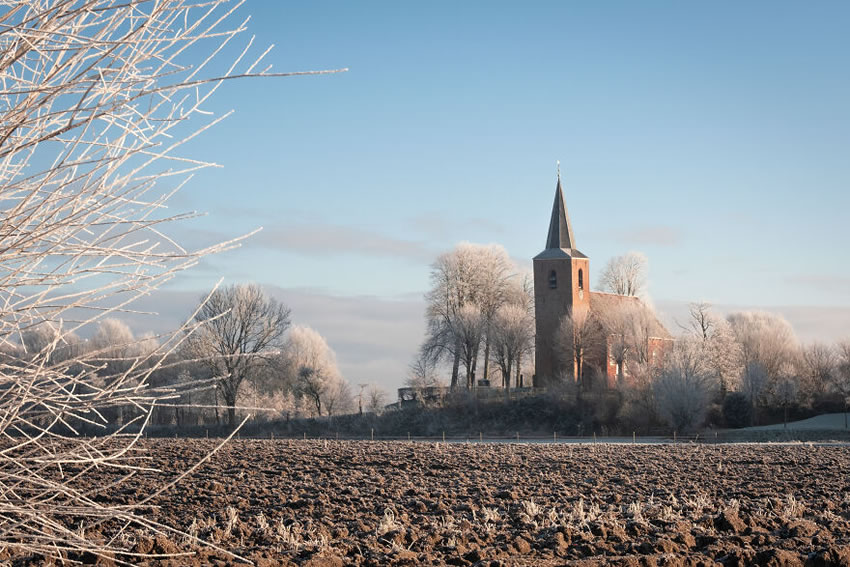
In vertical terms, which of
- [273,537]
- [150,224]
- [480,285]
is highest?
[480,285]

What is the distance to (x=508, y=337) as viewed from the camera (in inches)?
2415

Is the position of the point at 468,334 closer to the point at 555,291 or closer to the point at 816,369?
the point at 555,291

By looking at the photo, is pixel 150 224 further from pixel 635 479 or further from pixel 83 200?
pixel 635 479

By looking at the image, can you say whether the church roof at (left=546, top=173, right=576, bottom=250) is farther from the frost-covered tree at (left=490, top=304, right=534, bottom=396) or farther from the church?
the frost-covered tree at (left=490, top=304, right=534, bottom=396)

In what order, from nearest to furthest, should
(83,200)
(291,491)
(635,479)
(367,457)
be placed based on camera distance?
1. (83,200)
2. (291,491)
3. (635,479)
4. (367,457)

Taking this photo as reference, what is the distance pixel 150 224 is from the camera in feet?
12.5

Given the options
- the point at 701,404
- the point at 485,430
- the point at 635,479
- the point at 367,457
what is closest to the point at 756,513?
the point at 635,479

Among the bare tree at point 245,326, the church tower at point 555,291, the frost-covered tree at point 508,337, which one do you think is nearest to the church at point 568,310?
the church tower at point 555,291

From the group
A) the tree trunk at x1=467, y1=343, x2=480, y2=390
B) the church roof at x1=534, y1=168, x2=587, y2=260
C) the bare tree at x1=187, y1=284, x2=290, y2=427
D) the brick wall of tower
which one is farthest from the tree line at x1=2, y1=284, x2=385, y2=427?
the church roof at x1=534, y1=168, x2=587, y2=260

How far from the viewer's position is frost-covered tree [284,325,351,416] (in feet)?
205

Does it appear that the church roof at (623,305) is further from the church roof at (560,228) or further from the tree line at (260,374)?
the tree line at (260,374)

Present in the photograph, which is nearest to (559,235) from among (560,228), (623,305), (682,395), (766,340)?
(560,228)

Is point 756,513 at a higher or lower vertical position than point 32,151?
lower

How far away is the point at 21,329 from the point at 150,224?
0.67 meters
